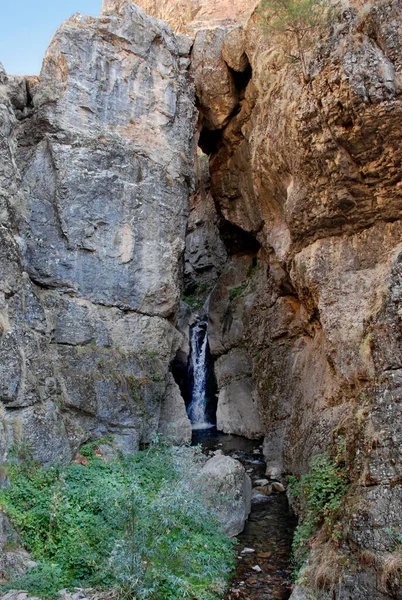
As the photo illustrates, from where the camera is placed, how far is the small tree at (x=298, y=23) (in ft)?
34.6

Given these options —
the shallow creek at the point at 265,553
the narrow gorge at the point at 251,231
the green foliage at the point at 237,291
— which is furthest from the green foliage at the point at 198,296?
the shallow creek at the point at 265,553

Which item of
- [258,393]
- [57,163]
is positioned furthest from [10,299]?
[258,393]

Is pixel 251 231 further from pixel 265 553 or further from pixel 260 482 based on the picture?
pixel 265 553

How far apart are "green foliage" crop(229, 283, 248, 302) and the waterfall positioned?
106 inches

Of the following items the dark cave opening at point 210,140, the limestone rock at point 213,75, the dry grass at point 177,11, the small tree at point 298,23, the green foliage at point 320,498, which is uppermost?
the dry grass at point 177,11

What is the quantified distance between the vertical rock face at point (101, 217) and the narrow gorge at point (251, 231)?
0.18 ft

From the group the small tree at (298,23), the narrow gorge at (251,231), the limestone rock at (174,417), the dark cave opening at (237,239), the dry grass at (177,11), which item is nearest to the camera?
the narrow gorge at (251,231)

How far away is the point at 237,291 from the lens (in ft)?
71.6

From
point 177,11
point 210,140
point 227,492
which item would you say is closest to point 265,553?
point 227,492

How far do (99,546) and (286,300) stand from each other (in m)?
10.2

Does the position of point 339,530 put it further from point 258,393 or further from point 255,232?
point 255,232

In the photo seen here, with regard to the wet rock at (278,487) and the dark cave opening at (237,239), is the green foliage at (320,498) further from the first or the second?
the dark cave opening at (237,239)

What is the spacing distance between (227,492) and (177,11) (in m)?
23.8

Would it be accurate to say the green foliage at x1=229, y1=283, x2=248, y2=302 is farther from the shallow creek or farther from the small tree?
the small tree
